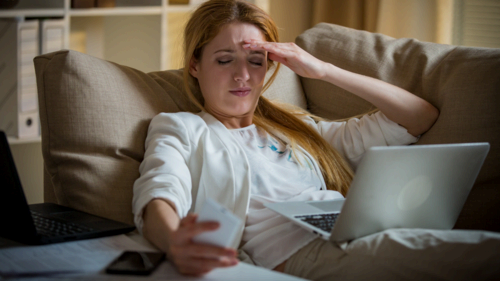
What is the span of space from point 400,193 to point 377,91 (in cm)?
54

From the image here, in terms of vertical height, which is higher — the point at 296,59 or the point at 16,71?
the point at 296,59

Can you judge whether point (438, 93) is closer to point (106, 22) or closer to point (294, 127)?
point (294, 127)

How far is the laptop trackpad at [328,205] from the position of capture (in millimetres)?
1061

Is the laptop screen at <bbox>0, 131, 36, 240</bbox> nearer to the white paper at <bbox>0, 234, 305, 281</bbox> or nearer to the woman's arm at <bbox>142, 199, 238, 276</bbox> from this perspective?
the white paper at <bbox>0, 234, 305, 281</bbox>

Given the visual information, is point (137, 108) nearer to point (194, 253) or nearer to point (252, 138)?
point (252, 138)

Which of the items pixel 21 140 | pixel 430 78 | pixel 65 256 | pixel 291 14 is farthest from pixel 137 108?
pixel 291 14

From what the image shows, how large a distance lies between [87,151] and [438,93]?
966 millimetres

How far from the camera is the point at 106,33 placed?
8.93 ft

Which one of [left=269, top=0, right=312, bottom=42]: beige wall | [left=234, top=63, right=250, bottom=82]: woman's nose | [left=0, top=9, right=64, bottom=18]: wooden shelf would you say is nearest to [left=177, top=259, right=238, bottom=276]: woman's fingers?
[left=234, top=63, right=250, bottom=82]: woman's nose

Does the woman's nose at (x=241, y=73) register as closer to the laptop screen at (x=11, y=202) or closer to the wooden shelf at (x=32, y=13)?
the laptop screen at (x=11, y=202)

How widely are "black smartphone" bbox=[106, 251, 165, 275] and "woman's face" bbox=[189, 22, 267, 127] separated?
0.61 m

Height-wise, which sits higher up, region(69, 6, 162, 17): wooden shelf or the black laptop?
region(69, 6, 162, 17): wooden shelf

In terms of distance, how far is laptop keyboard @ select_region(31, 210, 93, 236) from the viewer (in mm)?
883

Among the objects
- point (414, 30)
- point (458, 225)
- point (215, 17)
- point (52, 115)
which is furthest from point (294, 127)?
point (414, 30)
